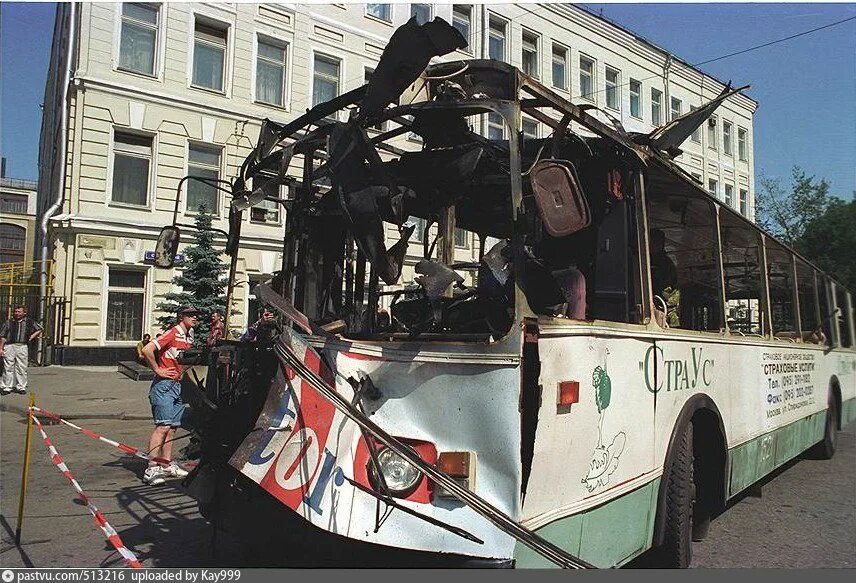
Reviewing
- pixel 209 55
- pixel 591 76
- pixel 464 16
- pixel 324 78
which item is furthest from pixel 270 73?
pixel 591 76

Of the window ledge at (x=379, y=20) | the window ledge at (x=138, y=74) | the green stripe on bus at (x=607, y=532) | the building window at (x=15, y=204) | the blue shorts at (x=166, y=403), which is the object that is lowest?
the green stripe on bus at (x=607, y=532)

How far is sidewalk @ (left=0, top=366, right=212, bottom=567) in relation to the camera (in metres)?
4.72

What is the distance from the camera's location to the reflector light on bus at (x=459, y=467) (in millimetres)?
2863

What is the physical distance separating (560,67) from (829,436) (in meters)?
20.9

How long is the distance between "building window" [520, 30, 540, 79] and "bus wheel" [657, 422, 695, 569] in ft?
76.5

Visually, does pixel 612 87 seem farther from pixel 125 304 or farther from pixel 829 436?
pixel 829 436

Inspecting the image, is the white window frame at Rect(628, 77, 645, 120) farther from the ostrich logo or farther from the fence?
the ostrich logo

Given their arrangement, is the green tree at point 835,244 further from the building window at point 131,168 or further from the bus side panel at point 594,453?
the building window at point 131,168

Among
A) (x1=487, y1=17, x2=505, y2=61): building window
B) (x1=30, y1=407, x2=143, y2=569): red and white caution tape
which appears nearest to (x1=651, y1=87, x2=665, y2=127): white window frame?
(x1=487, y1=17, x2=505, y2=61): building window

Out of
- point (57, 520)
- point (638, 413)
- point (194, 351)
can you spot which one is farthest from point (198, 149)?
point (638, 413)

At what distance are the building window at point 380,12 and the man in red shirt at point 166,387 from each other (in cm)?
1834

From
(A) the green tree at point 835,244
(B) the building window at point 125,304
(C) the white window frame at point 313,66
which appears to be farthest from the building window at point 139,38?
(A) the green tree at point 835,244

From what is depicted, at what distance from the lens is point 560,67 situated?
2705cm

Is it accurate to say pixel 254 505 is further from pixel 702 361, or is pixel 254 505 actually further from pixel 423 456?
pixel 702 361
